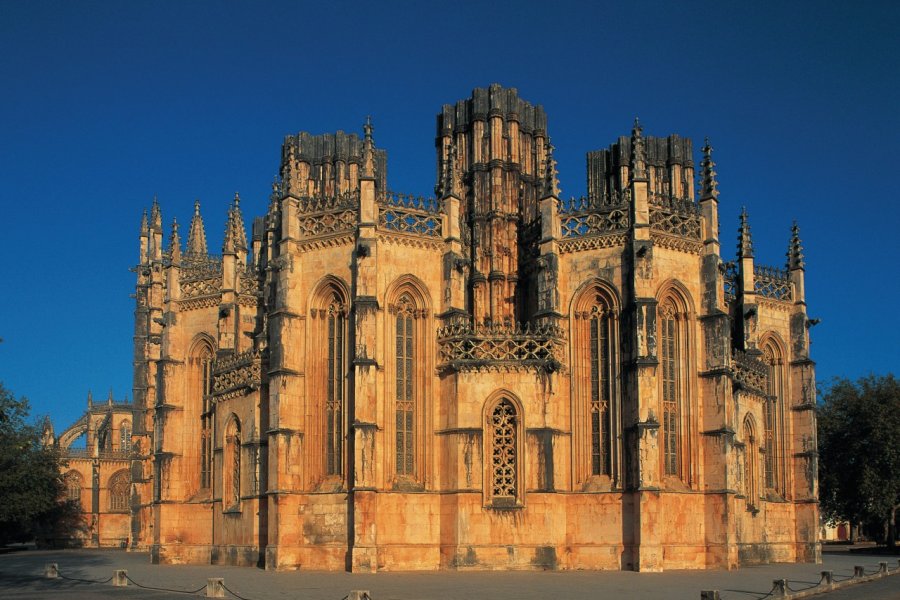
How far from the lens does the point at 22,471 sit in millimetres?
64688

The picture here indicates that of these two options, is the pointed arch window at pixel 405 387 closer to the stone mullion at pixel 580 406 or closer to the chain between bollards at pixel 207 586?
the stone mullion at pixel 580 406

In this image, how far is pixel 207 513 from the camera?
4659 cm

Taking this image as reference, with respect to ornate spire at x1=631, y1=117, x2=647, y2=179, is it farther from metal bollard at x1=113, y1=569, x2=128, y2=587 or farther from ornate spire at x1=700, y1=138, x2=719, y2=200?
metal bollard at x1=113, y1=569, x2=128, y2=587

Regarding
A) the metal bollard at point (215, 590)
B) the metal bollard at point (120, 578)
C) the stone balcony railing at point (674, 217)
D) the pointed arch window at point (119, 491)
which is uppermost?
the stone balcony railing at point (674, 217)

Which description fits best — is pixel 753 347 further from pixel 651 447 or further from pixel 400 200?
pixel 400 200

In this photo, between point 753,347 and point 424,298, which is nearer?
point 424,298

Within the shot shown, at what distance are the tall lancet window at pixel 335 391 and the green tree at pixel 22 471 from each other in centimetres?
2183

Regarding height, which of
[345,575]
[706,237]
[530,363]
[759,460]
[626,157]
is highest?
[626,157]

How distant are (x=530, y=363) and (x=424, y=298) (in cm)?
485

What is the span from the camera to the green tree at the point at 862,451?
5747 cm

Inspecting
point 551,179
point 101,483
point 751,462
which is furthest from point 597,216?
point 101,483

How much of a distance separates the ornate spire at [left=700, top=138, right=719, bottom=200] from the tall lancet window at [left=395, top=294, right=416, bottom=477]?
12.8m

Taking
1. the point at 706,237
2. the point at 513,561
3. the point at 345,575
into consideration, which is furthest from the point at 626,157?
the point at 345,575

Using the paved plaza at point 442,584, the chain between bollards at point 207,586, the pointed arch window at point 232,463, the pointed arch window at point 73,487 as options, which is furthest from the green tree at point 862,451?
the pointed arch window at point 73,487
